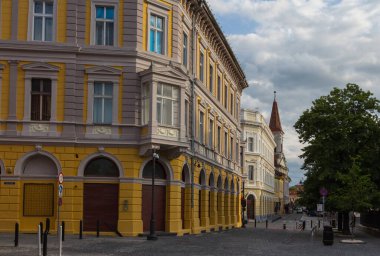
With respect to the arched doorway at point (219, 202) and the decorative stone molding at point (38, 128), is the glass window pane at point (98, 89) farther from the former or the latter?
the arched doorway at point (219, 202)

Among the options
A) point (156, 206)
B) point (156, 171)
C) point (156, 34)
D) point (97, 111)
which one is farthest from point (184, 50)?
point (156, 206)

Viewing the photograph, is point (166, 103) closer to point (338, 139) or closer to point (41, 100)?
point (41, 100)

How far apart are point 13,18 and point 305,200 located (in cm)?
2235

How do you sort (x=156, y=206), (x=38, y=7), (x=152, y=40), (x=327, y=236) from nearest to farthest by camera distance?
(x=327, y=236)
(x=38, y=7)
(x=156, y=206)
(x=152, y=40)

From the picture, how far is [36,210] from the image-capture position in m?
30.9

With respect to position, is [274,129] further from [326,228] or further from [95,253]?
[95,253]

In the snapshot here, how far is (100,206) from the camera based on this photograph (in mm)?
31422

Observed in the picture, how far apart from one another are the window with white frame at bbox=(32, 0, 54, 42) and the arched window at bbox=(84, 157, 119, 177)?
20.8ft

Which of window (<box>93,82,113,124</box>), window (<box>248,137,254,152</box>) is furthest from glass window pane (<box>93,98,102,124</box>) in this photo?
window (<box>248,137,254,152</box>)

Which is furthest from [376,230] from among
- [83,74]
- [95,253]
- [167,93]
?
[95,253]

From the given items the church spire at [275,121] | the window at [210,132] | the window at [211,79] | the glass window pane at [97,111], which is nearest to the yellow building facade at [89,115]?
the glass window pane at [97,111]

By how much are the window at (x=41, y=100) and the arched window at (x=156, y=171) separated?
545 cm

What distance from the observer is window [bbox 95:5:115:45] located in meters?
32.0

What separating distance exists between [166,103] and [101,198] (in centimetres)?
569
